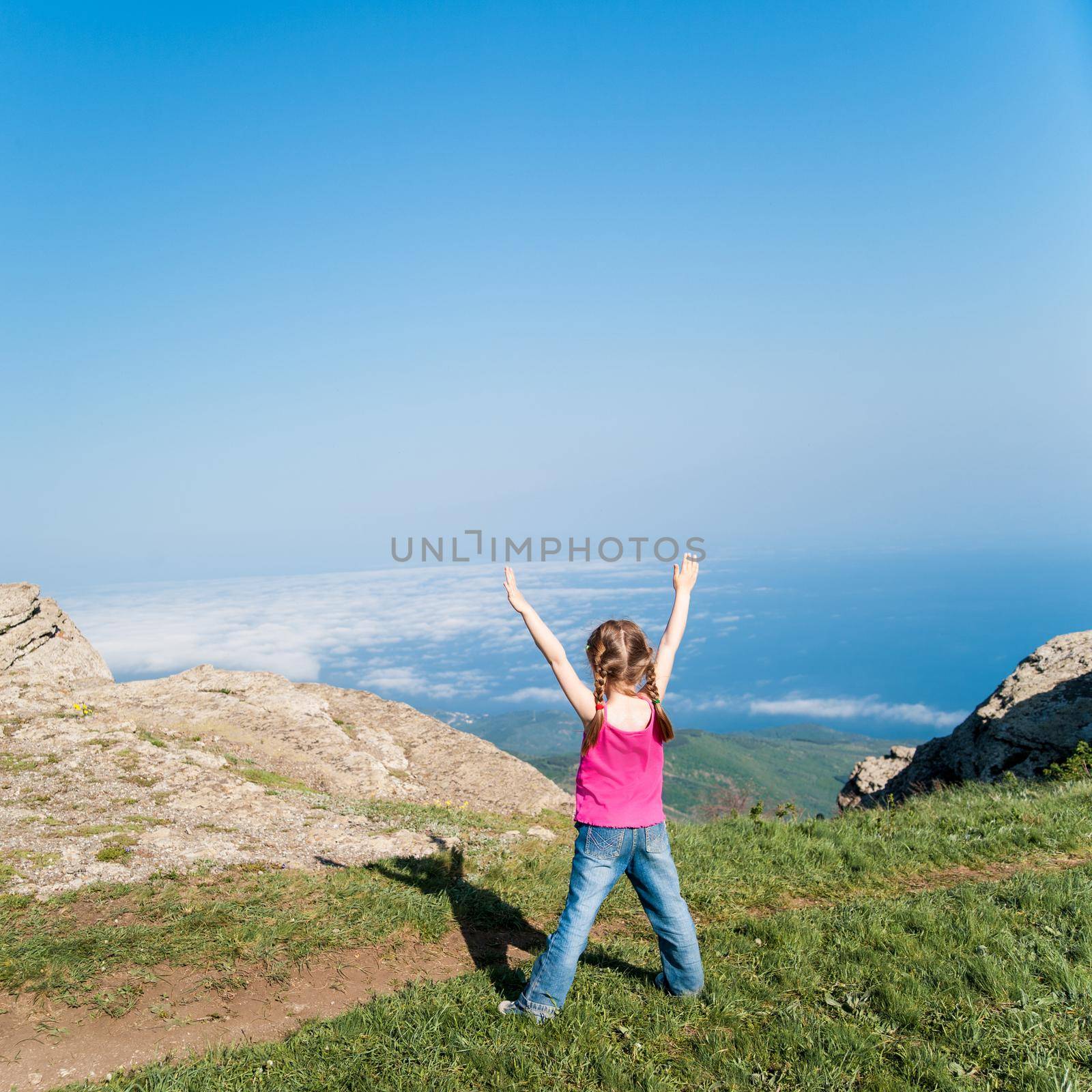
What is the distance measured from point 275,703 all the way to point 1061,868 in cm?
1869

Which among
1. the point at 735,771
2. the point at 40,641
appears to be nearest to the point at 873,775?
the point at 40,641

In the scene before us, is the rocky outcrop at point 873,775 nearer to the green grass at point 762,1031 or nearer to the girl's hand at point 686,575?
the green grass at point 762,1031

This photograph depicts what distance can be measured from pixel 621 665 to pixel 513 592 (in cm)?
106

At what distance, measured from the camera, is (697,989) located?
5.73 metres

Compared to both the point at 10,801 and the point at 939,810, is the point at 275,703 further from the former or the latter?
the point at 939,810

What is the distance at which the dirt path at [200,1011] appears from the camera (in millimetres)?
5316

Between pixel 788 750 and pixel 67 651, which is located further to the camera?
pixel 788 750

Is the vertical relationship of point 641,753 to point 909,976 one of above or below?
above

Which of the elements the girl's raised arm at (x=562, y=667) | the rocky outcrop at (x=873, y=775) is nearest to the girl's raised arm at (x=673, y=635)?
the girl's raised arm at (x=562, y=667)

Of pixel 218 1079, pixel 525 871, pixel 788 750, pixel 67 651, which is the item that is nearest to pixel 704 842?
pixel 525 871

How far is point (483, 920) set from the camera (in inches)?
312

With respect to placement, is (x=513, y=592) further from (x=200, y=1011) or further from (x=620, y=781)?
(x=200, y=1011)

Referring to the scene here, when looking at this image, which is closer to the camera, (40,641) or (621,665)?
(621,665)

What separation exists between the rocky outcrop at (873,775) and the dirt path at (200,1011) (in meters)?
17.1
